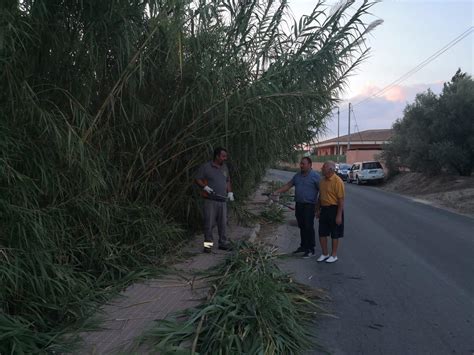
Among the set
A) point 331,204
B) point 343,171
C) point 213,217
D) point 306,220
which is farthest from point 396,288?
point 343,171

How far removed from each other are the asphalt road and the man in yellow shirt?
570 mm

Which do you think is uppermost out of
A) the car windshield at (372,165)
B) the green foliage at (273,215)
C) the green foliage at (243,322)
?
the car windshield at (372,165)

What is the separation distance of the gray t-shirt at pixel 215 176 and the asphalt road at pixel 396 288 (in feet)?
5.14

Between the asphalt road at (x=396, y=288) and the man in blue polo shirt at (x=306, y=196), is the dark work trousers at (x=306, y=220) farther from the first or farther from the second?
the asphalt road at (x=396, y=288)

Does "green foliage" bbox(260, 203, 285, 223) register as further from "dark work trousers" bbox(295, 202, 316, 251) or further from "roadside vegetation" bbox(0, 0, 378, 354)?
"dark work trousers" bbox(295, 202, 316, 251)

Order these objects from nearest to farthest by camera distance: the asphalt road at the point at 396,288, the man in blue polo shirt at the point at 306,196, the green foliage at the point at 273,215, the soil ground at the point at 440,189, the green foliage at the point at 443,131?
1. the asphalt road at the point at 396,288
2. the man in blue polo shirt at the point at 306,196
3. the green foliage at the point at 273,215
4. the soil ground at the point at 440,189
5. the green foliage at the point at 443,131

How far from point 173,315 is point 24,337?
53.4 inches

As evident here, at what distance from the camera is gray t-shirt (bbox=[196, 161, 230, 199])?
7352 millimetres

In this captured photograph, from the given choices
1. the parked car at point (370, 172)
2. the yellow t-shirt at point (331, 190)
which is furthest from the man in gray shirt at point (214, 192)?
the parked car at point (370, 172)

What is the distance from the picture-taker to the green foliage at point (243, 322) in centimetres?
396

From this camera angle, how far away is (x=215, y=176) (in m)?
7.41

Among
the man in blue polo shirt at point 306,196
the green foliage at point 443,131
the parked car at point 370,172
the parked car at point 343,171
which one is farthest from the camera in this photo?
the parked car at point 343,171

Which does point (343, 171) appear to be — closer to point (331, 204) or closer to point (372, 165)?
point (372, 165)

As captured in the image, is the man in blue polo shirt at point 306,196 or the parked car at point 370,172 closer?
the man in blue polo shirt at point 306,196
